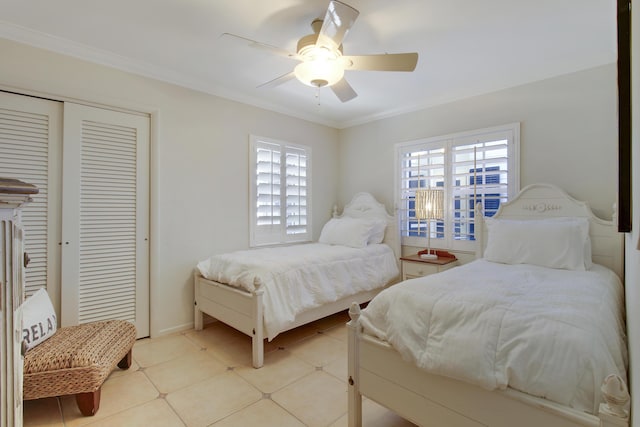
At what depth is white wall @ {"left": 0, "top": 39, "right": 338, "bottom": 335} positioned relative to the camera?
248cm

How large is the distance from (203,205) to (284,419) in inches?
86.4

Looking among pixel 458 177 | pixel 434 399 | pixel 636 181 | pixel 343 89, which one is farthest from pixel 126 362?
pixel 458 177

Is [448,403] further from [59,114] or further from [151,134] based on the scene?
[59,114]

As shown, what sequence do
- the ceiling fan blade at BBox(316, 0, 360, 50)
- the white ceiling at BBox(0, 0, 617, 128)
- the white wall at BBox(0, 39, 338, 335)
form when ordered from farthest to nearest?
the white wall at BBox(0, 39, 338, 335), the white ceiling at BBox(0, 0, 617, 128), the ceiling fan blade at BBox(316, 0, 360, 50)

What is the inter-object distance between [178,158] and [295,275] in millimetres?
1658

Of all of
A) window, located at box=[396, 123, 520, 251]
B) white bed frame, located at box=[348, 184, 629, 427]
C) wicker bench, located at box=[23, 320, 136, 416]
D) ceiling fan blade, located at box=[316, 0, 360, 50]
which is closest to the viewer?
white bed frame, located at box=[348, 184, 629, 427]

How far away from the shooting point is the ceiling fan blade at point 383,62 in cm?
198

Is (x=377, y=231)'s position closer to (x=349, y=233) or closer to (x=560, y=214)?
(x=349, y=233)

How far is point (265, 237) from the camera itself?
3.80 metres

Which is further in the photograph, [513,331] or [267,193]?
[267,193]

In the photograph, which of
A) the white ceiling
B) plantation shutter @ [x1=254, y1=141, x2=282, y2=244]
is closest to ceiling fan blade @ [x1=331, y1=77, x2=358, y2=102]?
the white ceiling

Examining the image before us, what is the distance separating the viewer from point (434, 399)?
1.39m

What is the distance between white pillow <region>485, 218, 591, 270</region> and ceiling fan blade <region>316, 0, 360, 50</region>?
2.10 m

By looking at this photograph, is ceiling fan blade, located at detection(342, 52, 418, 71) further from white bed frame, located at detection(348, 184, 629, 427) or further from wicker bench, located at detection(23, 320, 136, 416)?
wicker bench, located at detection(23, 320, 136, 416)
